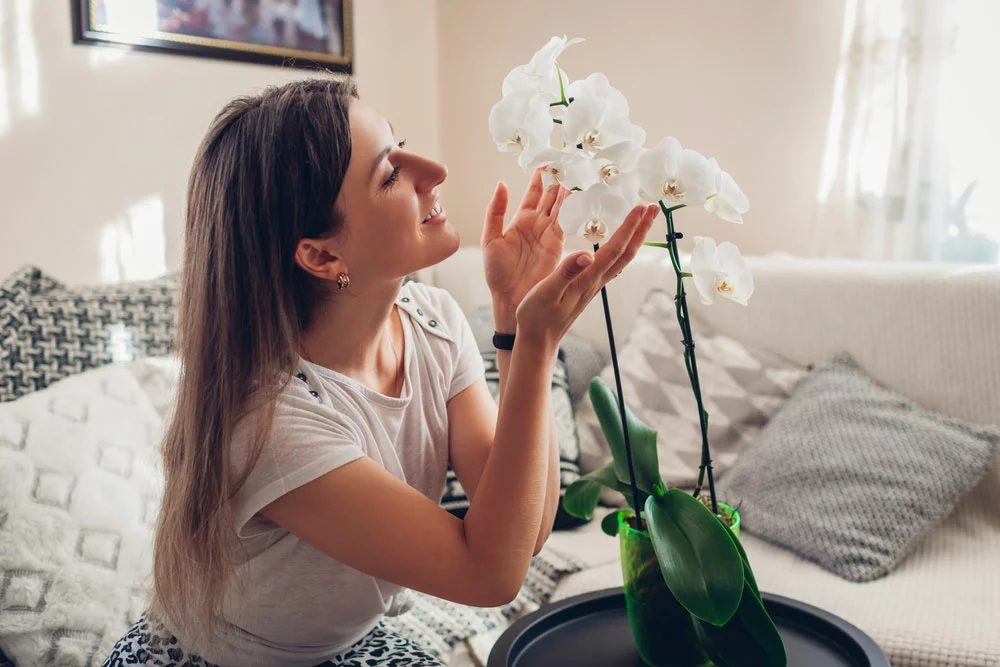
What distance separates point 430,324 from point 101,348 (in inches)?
34.1

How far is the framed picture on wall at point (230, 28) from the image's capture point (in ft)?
7.45

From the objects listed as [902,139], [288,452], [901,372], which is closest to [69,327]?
[288,452]

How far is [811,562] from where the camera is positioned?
5.59 ft

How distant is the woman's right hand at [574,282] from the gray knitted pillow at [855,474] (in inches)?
39.7

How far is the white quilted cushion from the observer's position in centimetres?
121

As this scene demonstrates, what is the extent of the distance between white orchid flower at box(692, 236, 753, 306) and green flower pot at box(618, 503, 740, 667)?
0.25 metres

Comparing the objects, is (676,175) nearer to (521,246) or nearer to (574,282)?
(574,282)

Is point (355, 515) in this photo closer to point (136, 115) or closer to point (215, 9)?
point (136, 115)

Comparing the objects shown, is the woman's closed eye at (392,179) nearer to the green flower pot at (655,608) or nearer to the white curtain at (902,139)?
the green flower pot at (655,608)

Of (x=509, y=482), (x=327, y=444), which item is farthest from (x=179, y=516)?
(x=509, y=482)

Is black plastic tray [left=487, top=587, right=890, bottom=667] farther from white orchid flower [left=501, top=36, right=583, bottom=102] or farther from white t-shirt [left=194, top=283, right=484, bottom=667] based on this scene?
white orchid flower [left=501, top=36, right=583, bottom=102]

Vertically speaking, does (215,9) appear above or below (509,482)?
above

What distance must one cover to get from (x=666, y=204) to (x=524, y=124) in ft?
0.55

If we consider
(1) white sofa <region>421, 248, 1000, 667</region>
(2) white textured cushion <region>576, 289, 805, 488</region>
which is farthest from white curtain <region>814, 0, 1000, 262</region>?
(2) white textured cushion <region>576, 289, 805, 488</region>
